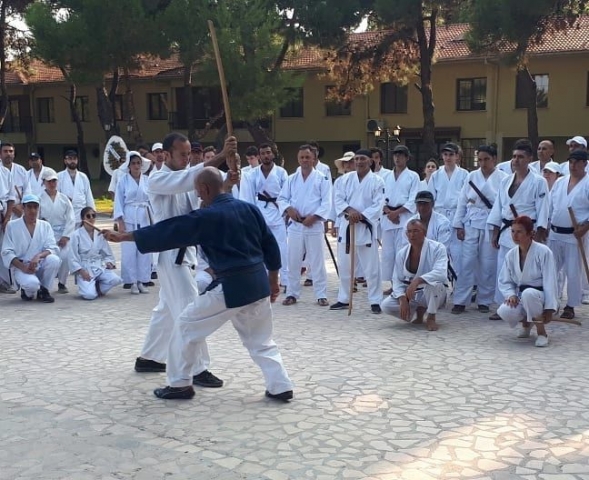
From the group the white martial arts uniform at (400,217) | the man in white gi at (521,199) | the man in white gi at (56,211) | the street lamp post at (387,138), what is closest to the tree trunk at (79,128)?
the street lamp post at (387,138)

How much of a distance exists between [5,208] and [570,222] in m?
7.31

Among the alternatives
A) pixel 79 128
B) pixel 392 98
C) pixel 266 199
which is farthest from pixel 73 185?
pixel 79 128

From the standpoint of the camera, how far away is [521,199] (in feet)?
25.5

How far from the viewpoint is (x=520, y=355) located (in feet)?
20.7

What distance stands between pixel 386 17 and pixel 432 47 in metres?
3.47

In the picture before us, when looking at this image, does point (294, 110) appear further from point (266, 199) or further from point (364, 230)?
point (364, 230)

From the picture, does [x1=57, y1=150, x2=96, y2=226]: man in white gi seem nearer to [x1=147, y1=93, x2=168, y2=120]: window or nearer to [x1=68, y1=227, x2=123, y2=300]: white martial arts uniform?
[x1=68, y1=227, x2=123, y2=300]: white martial arts uniform

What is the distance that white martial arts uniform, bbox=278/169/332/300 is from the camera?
8.77 metres

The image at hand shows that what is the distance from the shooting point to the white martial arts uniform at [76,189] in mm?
10695

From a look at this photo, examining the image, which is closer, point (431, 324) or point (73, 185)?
point (431, 324)

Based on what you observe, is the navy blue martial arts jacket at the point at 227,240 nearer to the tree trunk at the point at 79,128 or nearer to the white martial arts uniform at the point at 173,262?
the white martial arts uniform at the point at 173,262

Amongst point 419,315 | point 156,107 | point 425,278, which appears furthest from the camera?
point 156,107

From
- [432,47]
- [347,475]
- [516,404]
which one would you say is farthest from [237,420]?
[432,47]

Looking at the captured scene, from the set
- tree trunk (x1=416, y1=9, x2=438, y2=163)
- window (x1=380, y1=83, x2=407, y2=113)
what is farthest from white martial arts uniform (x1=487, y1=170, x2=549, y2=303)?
window (x1=380, y1=83, x2=407, y2=113)
